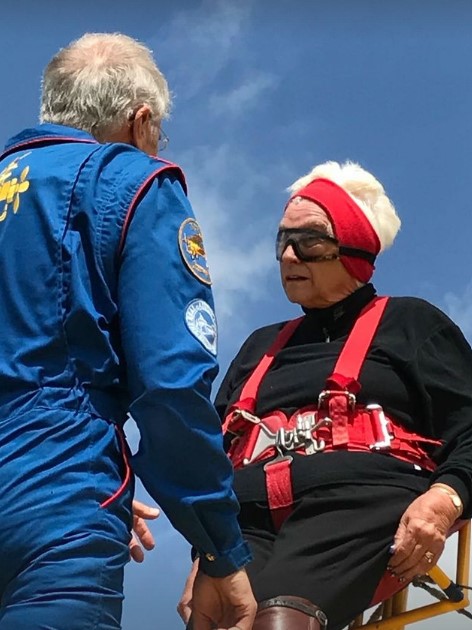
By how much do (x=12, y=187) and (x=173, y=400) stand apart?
22.6 inches

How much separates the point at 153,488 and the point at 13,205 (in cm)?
62

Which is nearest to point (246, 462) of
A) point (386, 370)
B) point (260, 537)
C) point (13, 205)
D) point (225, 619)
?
point (260, 537)

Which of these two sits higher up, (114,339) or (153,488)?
(114,339)

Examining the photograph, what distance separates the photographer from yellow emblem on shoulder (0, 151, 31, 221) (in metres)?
2.12

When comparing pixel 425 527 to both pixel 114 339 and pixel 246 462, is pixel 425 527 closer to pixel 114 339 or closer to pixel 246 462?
pixel 246 462

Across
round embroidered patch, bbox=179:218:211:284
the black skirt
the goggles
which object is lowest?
the black skirt

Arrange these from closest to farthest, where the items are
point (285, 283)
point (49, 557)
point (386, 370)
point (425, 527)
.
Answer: point (49, 557) < point (425, 527) < point (386, 370) < point (285, 283)

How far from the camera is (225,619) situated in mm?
2059

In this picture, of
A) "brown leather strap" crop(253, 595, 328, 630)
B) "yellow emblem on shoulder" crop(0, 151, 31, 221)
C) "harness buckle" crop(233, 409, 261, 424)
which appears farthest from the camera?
"harness buckle" crop(233, 409, 261, 424)

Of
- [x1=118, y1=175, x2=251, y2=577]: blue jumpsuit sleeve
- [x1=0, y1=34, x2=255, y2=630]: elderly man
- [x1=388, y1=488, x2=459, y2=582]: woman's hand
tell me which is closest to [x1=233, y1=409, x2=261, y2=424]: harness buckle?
[x1=388, y1=488, x2=459, y2=582]: woman's hand

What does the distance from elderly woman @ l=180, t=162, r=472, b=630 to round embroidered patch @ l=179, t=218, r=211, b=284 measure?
1005 mm

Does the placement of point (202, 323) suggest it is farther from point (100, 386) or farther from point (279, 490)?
point (279, 490)

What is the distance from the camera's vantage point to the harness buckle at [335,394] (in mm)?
3092

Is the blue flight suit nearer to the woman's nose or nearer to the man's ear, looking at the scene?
the man's ear
